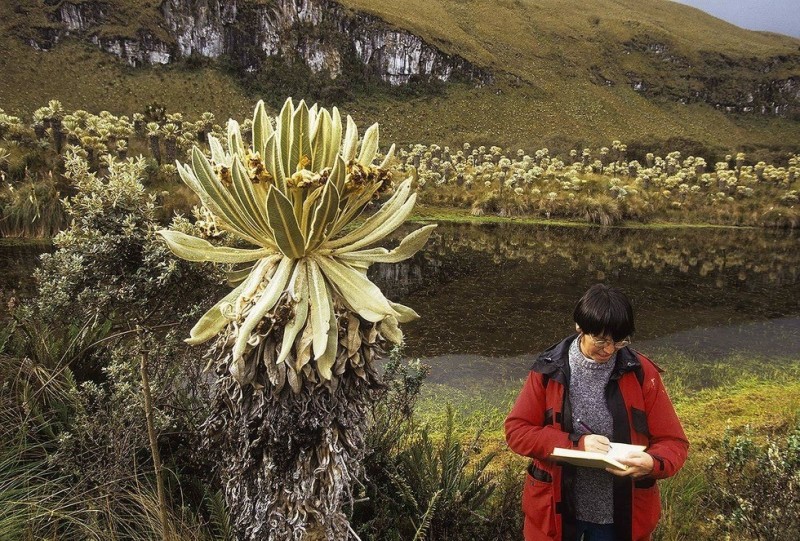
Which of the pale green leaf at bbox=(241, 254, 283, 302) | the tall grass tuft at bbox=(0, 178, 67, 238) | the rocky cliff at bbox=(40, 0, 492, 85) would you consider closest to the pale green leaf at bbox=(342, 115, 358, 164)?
the pale green leaf at bbox=(241, 254, 283, 302)

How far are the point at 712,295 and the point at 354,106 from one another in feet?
218

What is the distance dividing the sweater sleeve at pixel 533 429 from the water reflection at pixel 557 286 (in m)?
5.27

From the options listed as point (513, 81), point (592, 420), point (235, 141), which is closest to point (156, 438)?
point (235, 141)

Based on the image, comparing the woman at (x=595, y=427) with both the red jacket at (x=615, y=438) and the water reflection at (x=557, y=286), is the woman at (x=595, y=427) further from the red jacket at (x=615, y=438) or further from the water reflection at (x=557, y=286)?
the water reflection at (x=557, y=286)

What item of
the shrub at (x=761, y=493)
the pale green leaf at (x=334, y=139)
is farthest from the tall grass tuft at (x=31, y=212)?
the shrub at (x=761, y=493)

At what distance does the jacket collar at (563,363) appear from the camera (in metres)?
2.23

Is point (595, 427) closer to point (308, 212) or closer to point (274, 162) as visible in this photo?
point (308, 212)

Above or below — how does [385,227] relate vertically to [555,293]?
above

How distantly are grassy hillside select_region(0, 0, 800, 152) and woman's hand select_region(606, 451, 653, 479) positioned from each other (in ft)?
162

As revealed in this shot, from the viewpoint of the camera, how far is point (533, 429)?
88.0 inches

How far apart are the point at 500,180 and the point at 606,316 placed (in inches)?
1183

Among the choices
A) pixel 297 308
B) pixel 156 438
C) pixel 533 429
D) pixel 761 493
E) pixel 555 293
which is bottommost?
pixel 555 293

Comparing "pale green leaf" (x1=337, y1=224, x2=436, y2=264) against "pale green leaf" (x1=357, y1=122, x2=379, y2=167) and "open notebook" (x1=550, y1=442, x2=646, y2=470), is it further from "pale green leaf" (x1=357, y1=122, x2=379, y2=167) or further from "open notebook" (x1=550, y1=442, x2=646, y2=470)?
"open notebook" (x1=550, y1=442, x2=646, y2=470)

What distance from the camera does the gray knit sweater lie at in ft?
7.43
